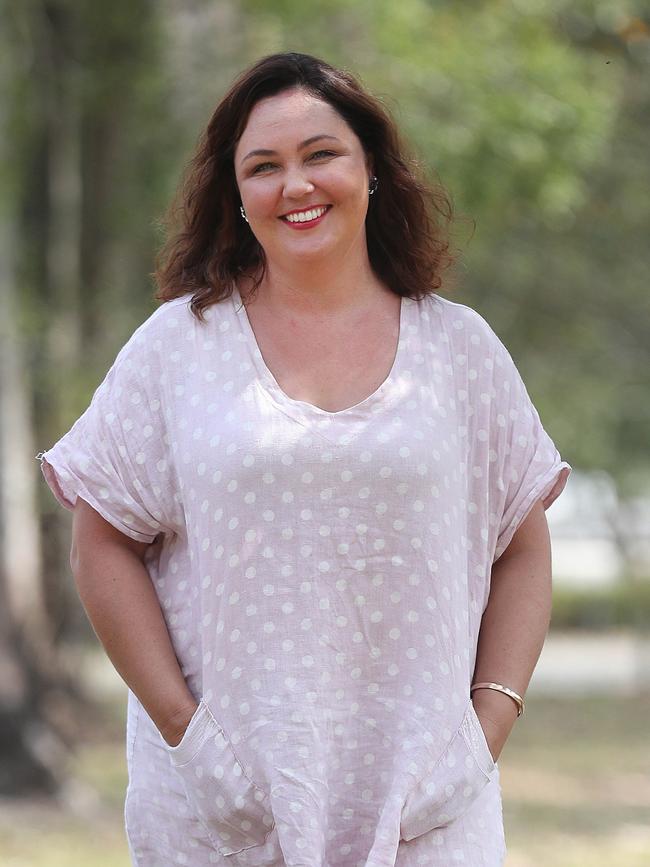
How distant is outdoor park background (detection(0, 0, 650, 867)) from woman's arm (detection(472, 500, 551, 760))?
11.7 ft

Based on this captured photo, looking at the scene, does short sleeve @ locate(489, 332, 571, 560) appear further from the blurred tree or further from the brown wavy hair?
the blurred tree

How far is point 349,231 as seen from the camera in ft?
8.09

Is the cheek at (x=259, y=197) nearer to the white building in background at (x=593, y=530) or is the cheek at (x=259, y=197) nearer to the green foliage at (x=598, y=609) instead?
the white building in background at (x=593, y=530)

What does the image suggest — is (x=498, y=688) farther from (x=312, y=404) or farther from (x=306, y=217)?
(x=306, y=217)

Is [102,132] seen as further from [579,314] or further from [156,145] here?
[579,314]

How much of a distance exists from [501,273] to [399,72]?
22.3 ft

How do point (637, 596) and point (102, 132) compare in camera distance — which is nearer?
point (102, 132)

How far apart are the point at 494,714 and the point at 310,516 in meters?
0.46

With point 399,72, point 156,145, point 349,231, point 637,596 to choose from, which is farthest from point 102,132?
point 637,596

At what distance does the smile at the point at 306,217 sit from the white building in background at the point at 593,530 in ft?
72.5

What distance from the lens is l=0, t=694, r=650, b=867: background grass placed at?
7902mm

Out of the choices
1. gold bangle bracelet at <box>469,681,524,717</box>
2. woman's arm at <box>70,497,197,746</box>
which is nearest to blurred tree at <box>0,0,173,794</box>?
woman's arm at <box>70,497,197,746</box>

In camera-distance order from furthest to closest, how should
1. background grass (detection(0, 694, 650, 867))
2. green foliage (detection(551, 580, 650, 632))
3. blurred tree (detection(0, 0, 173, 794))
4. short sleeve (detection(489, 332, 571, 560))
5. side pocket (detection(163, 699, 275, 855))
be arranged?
1. green foliage (detection(551, 580, 650, 632))
2. blurred tree (detection(0, 0, 173, 794))
3. background grass (detection(0, 694, 650, 867))
4. short sleeve (detection(489, 332, 571, 560))
5. side pocket (detection(163, 699, 275, 855))

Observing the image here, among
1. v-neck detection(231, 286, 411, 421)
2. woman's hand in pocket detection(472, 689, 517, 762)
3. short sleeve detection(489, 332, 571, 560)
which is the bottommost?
woman's hand in pocket detection(472, 689, 517, 762)
